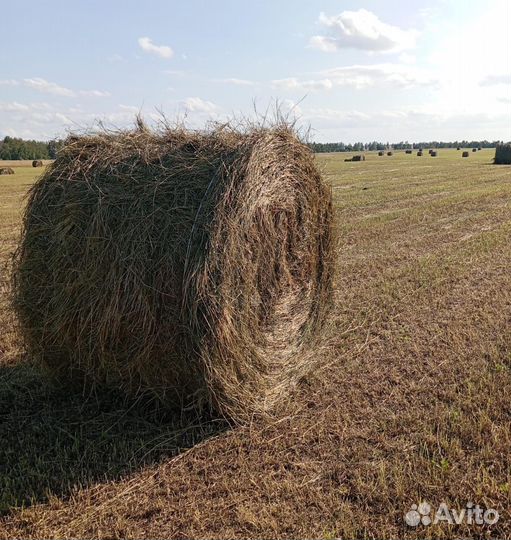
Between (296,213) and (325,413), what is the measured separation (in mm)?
1852

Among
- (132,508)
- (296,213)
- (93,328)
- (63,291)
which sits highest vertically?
(296,213)

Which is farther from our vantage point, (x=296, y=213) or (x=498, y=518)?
(x=296, y=213)

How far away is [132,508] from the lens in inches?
118

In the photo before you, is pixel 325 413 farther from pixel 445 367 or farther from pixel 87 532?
pixel 87 532

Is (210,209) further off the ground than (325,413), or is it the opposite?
(210,209)

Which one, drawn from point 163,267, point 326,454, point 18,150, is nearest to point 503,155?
point 326,454

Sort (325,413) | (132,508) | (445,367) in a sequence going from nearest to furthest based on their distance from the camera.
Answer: (132,508) < (325,413) < (445,367)

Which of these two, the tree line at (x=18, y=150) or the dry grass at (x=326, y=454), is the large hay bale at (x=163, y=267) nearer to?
the dry grass at (x=326, y=454)

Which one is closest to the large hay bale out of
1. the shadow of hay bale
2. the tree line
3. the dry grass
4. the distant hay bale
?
the shadow of hay bale

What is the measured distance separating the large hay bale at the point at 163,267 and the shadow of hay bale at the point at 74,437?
8.8 inches

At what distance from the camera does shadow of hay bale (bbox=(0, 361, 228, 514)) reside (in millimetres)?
3248

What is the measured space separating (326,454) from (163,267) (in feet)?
5.64

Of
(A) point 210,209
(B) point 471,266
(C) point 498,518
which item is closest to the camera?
(C) point 498,518

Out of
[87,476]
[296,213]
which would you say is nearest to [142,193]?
[296,213]
